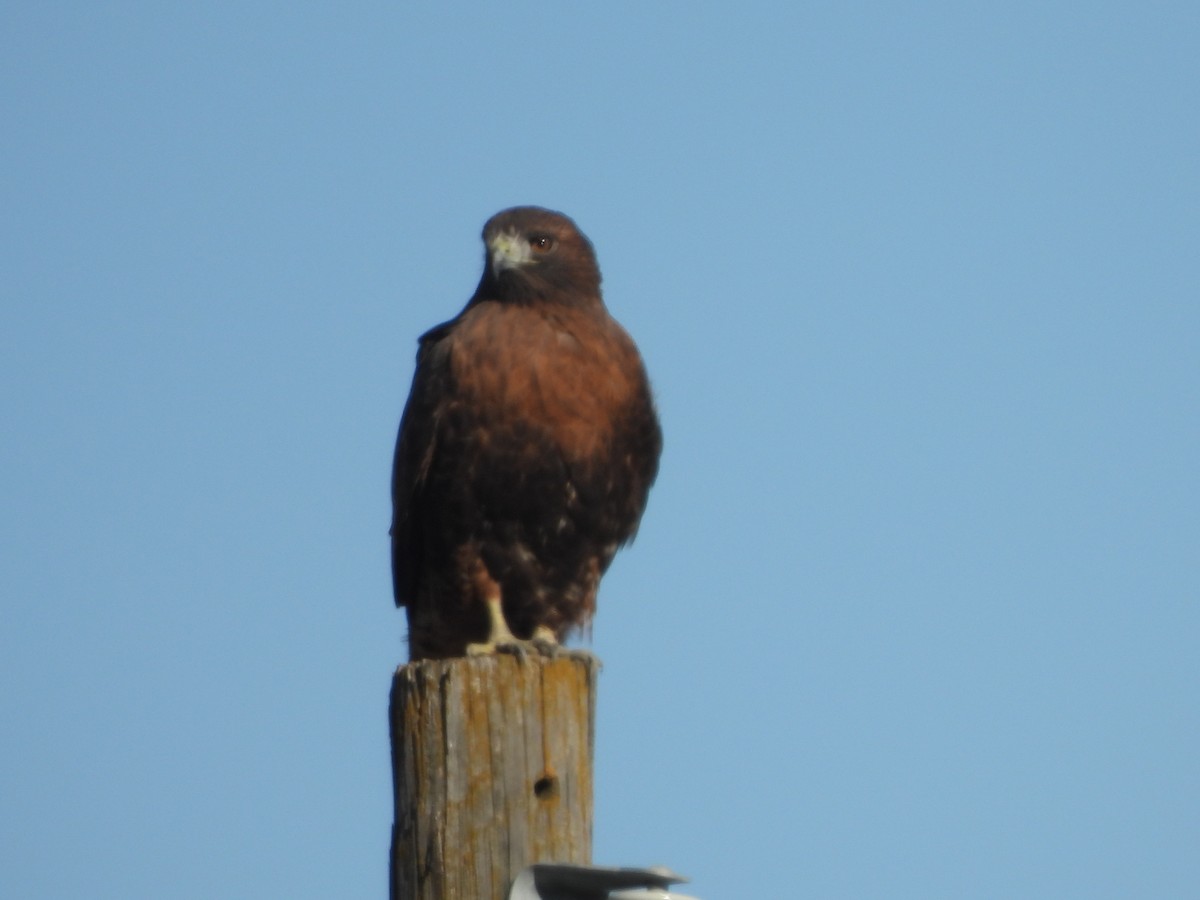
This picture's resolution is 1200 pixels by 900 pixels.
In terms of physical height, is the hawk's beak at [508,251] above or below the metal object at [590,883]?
above

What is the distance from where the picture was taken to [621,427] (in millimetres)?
7160

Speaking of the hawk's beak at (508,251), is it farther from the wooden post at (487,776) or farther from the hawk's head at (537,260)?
the wooden post at (487,776)

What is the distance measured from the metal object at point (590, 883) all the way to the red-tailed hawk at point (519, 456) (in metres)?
3.02

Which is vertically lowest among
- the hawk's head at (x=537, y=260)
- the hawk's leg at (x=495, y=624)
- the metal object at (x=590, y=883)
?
the metal object at (x=590, y=883)

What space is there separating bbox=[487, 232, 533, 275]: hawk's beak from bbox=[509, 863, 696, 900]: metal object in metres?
3.94

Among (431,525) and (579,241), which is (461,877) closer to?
(431,525)

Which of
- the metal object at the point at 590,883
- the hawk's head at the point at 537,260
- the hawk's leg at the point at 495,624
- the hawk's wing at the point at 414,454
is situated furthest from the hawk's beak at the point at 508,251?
the metal object at the point at 590,883

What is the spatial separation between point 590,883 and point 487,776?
0.38m

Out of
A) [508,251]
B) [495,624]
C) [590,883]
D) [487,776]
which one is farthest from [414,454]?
[590,883]

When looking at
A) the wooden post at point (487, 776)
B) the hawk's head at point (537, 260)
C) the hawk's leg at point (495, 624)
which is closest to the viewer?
the wooden post at point (487, 776)

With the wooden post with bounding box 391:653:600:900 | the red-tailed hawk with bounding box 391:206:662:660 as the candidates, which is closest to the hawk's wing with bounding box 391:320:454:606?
the red-tailed hawk with bounding box 391:206:662:660

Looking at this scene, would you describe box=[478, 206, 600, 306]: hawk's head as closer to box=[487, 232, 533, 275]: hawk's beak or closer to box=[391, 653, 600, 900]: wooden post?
box=[487, 232, 533, 275]: hawk's beak

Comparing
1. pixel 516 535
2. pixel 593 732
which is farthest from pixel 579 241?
pixel 593 732

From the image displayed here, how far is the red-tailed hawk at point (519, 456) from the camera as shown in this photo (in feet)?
23.0
